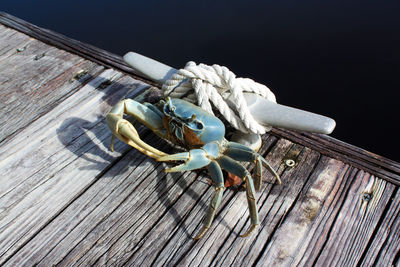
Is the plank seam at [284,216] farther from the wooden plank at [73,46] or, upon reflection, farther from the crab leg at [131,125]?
the wooden plank at [73,46]

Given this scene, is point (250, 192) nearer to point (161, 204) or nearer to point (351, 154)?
point (161, 204)

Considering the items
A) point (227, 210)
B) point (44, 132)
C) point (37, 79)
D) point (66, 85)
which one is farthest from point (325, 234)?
point (37, 79)

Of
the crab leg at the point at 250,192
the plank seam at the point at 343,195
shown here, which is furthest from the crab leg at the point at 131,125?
the plank seam at the point at 343,195

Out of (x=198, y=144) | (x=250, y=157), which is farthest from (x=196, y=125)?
(x=250, y=157)

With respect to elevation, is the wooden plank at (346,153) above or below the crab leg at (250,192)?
below

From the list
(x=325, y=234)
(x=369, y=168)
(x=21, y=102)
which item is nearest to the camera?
(x=325, y=234)

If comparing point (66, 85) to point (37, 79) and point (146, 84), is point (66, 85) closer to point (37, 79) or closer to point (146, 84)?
point (37, 79)
